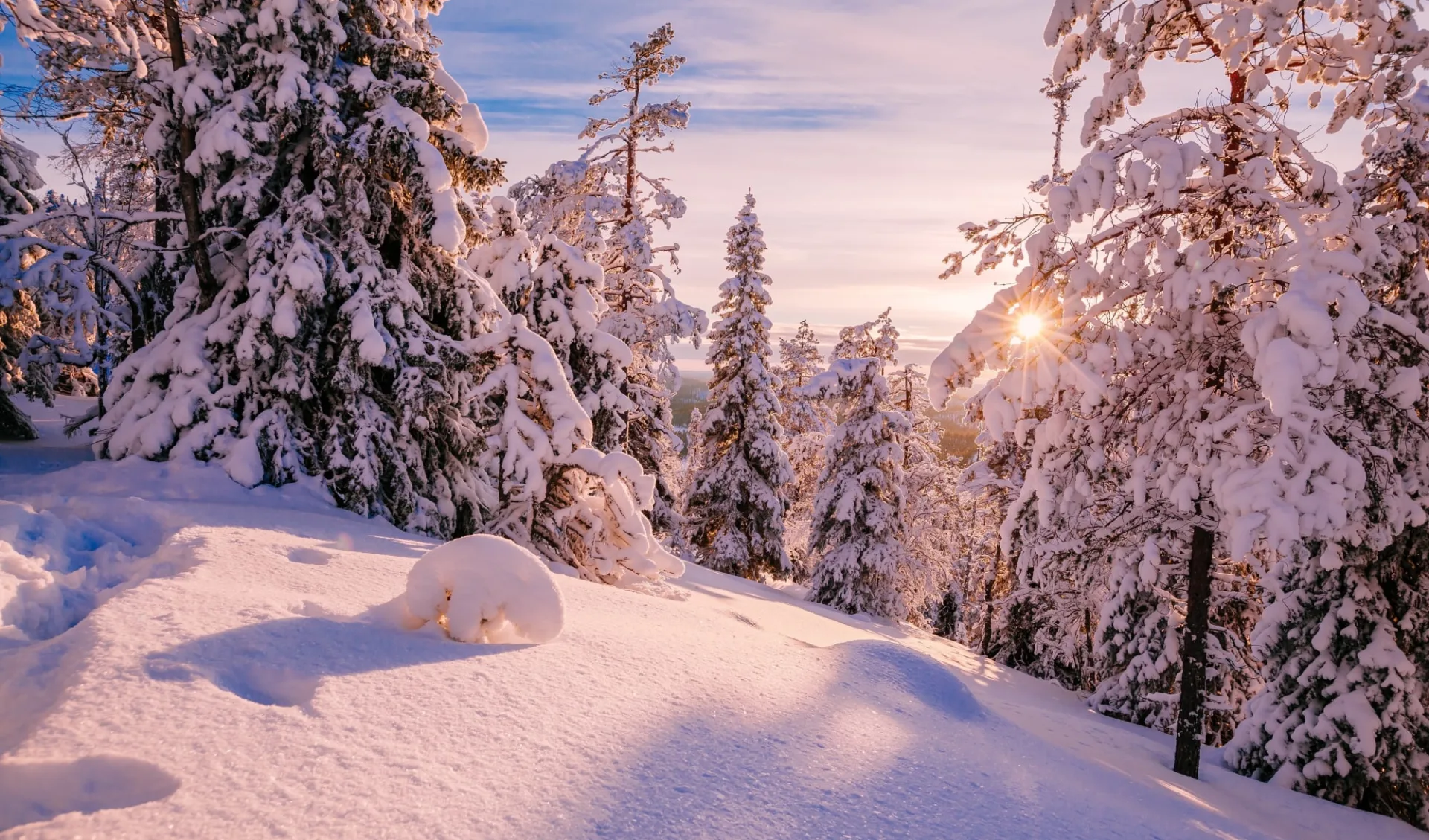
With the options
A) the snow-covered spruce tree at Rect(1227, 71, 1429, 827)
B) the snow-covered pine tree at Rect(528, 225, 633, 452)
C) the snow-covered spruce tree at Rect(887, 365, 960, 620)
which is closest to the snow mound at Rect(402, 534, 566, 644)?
the snow-covered spruce tree at Rect(1227, 71, 1429, 827)

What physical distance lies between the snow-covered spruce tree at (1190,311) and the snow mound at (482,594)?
14.2 ft

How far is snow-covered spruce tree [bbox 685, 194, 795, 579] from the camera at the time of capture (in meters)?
22.5

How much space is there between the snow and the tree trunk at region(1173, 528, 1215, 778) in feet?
4.34

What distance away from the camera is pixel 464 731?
10.6ft

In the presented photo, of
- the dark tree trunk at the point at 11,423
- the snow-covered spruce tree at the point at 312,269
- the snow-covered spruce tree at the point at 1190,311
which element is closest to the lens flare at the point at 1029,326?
the snow-covered spruce tree at the point at 1190,311

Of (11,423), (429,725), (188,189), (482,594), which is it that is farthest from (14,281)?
(429,725)

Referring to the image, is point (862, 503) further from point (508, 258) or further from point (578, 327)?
point (508, 258)

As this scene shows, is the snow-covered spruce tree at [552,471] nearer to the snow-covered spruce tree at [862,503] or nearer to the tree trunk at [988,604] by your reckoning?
the snow-covered spruce tree at [862,503]

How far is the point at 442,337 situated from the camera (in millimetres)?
9750

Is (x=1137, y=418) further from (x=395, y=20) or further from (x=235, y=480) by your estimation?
(x=395, y=20)

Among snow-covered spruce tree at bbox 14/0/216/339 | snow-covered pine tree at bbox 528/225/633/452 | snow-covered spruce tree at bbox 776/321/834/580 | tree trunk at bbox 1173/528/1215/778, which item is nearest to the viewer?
tree trunk at bbox 1173/528/1215/778

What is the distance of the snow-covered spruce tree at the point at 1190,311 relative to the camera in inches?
221

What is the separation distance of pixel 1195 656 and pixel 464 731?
7526 millimetres

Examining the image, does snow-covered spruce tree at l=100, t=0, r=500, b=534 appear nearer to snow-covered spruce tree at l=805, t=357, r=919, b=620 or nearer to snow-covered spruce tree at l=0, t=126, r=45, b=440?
snow-covered spruce tree at l=0, t=126, r=45, b=440
